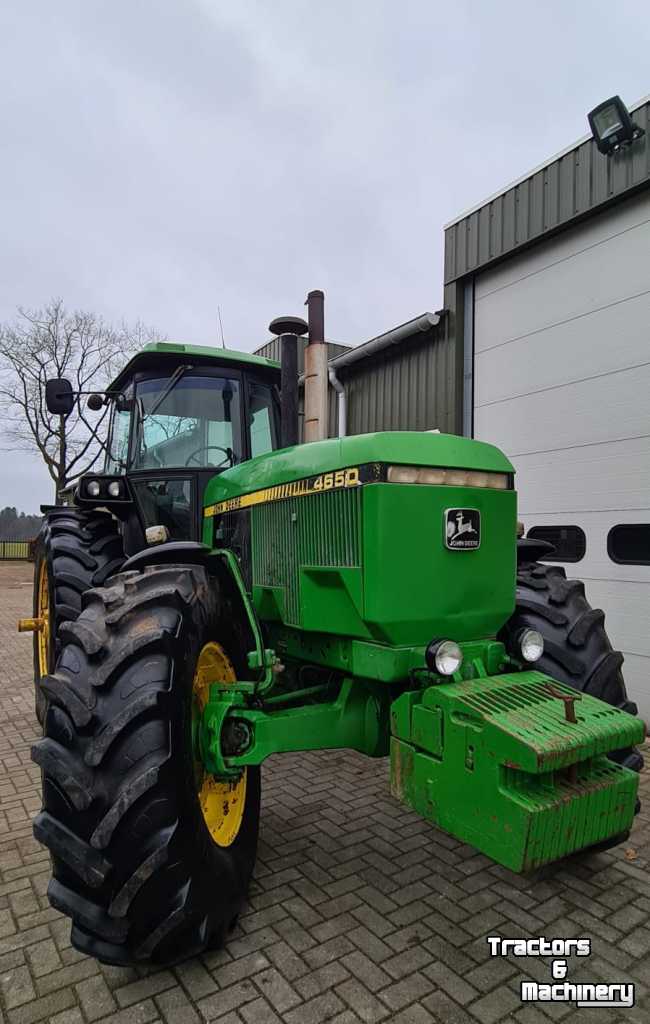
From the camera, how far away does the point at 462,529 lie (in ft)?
8.51

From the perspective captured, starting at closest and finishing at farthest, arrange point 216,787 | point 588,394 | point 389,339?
1. point 216,787
2. point 588,394
3. point 389,339

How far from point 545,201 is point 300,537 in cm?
480

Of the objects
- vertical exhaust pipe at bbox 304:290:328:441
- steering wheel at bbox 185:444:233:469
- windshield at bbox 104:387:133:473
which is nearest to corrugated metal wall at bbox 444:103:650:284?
vertical exhaust pipe at bbox 304:290:328:441

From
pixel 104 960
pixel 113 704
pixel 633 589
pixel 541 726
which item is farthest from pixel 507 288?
pixel 104 960

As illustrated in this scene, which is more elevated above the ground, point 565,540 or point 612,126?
point 612,126

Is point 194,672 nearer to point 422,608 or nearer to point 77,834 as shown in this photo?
point 77,834

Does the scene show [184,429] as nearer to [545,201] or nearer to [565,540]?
[565,540]

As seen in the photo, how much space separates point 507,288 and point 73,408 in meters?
4.43

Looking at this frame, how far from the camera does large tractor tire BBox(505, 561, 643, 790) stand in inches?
116

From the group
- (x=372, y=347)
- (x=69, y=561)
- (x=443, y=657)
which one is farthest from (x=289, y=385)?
(x=372, y=347)

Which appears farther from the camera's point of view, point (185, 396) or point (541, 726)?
point (185, 396)

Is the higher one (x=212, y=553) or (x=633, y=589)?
(x=212, y=553)

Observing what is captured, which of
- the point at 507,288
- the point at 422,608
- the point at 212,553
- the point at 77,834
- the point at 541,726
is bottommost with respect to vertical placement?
the point at 77,834

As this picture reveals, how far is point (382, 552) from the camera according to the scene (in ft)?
7.99
